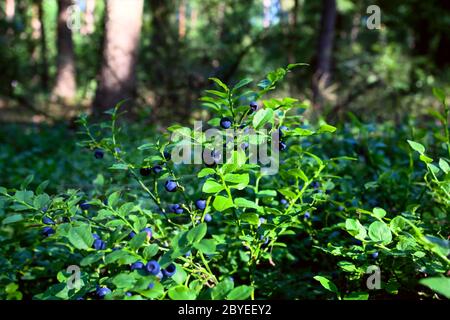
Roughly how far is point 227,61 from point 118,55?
6.17 feet

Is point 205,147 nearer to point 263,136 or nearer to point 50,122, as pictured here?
point 263,136

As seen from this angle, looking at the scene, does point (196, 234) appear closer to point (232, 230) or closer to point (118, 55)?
point (232, 230)

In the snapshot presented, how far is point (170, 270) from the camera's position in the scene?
886 millimetres

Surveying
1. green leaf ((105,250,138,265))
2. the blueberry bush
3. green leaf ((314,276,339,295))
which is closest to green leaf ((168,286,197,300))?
the blueberry bush

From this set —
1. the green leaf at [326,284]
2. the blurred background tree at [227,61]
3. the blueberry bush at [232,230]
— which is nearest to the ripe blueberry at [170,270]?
the blueberry bush at [232,230]

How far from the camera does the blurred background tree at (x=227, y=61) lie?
5.36 m

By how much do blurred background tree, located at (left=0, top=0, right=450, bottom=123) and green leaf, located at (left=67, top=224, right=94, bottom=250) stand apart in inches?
105

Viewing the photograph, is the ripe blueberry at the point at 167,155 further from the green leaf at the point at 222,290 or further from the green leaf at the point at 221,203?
the green leaf at the point at 222,290

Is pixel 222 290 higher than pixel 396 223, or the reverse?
pixel 396 223

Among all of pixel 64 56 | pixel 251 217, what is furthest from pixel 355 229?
pixel 64 56

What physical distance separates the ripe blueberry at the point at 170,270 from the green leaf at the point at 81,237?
0.18 meters

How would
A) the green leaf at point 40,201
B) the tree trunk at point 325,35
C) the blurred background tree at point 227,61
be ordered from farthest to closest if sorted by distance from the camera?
the tree trunk at point 325,35
the blurred background tree at point 227,61
the green leaf at point 40,201

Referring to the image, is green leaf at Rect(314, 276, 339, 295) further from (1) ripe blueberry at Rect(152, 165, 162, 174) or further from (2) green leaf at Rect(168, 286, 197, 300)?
(1) ripe blueberry at Rect(152, 165, 162, 174)

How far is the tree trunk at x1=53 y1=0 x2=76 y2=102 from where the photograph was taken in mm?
10812
